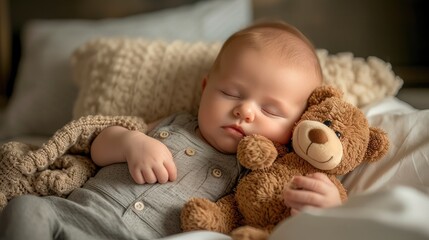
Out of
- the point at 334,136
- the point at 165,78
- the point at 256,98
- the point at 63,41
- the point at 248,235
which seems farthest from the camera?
the point at 63,41

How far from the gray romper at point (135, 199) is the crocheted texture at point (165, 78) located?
0.49 feet

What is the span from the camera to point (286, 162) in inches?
39.0

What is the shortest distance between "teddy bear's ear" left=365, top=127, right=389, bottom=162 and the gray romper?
0.87 ft

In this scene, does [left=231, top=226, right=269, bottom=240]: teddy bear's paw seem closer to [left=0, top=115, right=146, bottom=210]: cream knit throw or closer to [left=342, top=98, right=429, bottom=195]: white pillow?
[left=342, top=98, right=429, bottom=195]: white pillow

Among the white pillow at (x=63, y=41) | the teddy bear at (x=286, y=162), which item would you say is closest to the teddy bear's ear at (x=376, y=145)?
the teddy bear at (x=286, y=162)

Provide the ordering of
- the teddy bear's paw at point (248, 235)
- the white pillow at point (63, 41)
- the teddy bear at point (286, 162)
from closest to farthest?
the teddy bear's paw at point (248, 235), the teddy bear at point (286, 162), the white pillow at point (63, 41)

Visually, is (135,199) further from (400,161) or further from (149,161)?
(400,161)

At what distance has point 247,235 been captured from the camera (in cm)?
82

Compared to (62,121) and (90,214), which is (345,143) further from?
(62,121)

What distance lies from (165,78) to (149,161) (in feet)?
1.18

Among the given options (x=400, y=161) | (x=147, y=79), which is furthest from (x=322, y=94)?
(x=147, y=79)

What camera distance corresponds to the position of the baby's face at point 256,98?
1030 mm

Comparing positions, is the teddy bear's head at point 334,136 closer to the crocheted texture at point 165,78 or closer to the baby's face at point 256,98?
the baby's face at point 256,98

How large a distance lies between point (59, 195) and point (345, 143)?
0.59 meters
